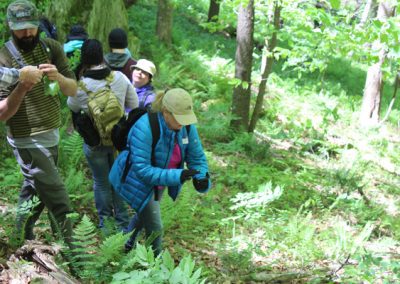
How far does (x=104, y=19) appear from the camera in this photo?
8328 mm

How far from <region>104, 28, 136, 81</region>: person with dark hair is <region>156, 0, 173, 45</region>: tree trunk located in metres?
9.11

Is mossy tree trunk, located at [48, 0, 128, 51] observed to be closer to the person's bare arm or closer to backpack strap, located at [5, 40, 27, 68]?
backpack strap, located at [5, 40, 27, 68]

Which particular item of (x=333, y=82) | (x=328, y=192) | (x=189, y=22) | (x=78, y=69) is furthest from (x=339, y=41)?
(x=189, y=22)

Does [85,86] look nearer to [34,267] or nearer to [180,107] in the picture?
[180,107]

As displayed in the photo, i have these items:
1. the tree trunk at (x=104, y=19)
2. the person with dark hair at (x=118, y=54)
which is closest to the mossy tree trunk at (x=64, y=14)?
the tree trunk at (x=104, y=19)

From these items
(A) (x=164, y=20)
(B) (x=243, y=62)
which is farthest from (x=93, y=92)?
(A) (x=164, y=20)

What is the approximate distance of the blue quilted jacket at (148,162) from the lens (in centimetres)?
351

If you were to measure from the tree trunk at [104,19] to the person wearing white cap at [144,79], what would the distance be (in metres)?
3.25

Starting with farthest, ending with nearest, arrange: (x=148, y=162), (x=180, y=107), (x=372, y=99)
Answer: (x=372, y=99), (x=148, y=162), (x=180, y=107)

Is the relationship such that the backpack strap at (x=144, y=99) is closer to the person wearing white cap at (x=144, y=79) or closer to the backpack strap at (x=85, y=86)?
the person wearing white cap at (x=144, y=79)

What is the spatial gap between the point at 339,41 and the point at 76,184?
14.4ft

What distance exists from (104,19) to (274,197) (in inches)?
205

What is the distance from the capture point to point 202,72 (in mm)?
12820

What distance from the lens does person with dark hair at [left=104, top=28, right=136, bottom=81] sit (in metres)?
5.19
